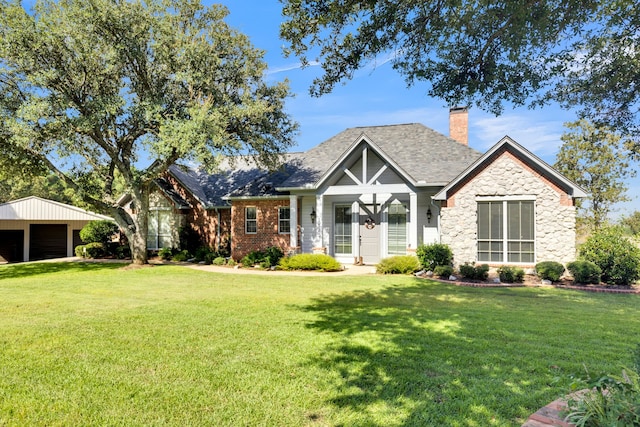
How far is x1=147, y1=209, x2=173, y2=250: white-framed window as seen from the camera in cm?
2058

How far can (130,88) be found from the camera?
15.9 m

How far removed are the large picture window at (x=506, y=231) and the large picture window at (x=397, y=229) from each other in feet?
10.9

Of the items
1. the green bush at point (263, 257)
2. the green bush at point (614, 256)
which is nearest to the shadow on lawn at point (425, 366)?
the green bush at point (614, 256)

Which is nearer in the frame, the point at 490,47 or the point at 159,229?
the point at 490,47


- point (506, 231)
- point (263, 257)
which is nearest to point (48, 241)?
point (263, 257)

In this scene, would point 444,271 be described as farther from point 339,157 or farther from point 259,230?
point 259,230

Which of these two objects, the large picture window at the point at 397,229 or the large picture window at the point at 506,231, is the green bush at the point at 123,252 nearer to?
the large picture window at the point at 397,229

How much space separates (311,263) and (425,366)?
1070 centimetres

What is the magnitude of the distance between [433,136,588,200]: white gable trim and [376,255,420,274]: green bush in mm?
2594

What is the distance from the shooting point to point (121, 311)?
7680 millimetres

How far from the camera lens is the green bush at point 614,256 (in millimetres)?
10898

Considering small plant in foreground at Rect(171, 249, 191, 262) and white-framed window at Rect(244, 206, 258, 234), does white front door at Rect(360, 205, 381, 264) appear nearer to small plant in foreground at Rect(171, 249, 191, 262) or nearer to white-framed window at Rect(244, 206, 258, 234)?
white-framed window at Rect(244, 206, 258, 234)

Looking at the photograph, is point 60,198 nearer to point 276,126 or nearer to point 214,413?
point 276,126

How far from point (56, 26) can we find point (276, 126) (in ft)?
29.4
